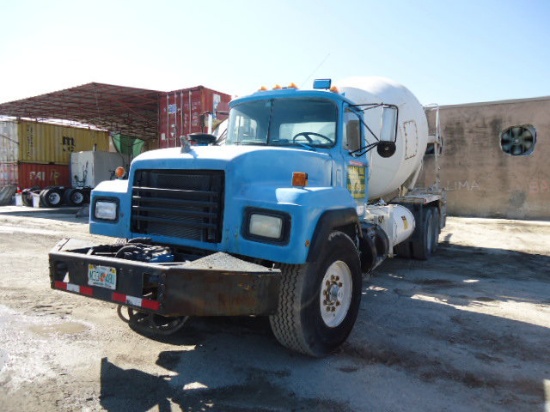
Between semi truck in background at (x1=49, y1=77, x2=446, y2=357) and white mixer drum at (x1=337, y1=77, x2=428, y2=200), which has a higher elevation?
white mixer drum at (x1=337, y1=77, x2=428, y2=200)

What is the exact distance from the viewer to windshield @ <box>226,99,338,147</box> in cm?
462

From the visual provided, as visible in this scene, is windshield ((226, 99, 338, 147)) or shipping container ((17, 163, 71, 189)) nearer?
windshield ((226, 99, 338, 147))

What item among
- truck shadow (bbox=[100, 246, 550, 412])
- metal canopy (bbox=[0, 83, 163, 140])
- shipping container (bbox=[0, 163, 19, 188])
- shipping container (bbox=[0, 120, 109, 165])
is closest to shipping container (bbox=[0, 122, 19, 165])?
shipping container (bbox=[0, 120, 109, 165])

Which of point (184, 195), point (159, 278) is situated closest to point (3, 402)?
point (159, 278)

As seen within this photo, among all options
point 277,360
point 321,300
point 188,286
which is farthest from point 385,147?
point 188,286

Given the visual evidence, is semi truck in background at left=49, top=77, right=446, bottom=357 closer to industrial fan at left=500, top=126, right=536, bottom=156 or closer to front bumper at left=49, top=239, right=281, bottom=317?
front bumper at left=49, top=239, right=281, bottom=317

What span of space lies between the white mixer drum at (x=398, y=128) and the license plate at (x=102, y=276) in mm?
4775

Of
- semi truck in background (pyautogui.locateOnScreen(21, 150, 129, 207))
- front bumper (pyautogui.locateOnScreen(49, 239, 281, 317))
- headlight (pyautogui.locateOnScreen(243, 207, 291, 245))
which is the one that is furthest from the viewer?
semi truck in background (pyautogui.locateOnScreen(21, 150, 129, 207))

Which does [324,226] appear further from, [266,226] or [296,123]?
[296,123]

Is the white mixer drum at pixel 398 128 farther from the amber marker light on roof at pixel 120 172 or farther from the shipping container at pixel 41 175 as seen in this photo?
the shipping container at pixel 41 175

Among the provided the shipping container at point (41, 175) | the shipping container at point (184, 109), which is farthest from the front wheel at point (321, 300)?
the shipping container at point (41, 175)

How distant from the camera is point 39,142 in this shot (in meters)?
23.3

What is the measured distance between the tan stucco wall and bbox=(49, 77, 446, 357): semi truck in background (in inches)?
610

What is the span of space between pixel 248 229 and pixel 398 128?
5.12 m
